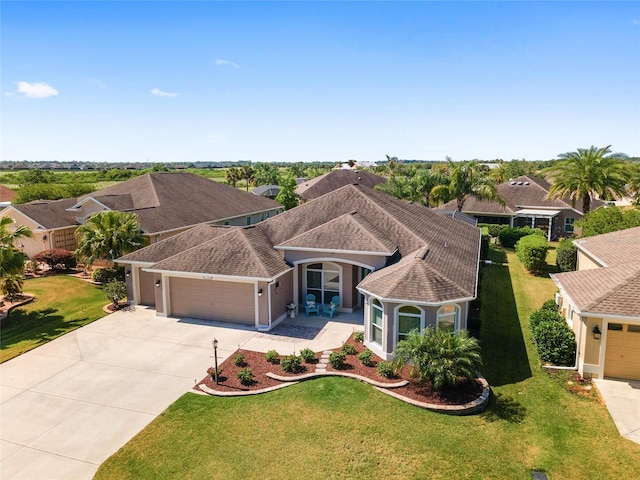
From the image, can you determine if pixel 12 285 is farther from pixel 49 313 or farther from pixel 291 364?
pixel 291 364

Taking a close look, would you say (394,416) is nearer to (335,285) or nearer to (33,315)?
(335,285)

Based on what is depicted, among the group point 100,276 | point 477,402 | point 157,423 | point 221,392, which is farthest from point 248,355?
point 100,276

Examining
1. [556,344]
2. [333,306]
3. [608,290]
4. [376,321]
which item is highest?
[608,290]

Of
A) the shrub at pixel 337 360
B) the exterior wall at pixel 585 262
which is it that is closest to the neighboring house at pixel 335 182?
the exterior wall at pixel 585 262

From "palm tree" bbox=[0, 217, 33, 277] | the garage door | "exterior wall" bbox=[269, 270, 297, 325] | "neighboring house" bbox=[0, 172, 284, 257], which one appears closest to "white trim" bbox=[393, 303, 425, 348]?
the garage door

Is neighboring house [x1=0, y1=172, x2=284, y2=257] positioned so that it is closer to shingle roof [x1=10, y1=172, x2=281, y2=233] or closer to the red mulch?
shingle roof [x1=10, y1=172, x2=281, y2=233]

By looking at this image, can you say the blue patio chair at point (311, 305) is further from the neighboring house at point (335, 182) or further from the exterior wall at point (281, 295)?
the neighboring house at point (335, 182)

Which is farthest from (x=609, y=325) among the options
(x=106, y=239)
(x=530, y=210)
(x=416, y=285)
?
(x=530, y=210)
